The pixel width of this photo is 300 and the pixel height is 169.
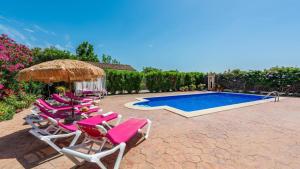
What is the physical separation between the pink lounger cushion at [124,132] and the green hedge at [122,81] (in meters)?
12.9

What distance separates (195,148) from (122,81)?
566 inches

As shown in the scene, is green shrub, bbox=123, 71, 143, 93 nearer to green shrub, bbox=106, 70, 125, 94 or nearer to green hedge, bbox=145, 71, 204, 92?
green shrub, bbox=106, 70, 125, 94

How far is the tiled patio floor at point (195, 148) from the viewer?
3162 mm

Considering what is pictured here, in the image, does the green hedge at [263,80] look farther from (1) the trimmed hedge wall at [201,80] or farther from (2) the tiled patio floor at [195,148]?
(2) the tiled patio floor at [195,148]

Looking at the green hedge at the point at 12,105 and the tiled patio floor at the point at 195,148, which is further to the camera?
the green hedge at the point at 12,105

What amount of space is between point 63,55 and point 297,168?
17545mm

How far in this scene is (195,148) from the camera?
384 cm

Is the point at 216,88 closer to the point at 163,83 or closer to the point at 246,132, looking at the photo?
the point at 163,83

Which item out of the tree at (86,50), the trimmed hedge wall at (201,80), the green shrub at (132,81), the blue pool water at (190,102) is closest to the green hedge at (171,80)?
the trimmed hedge wall at (201,80)

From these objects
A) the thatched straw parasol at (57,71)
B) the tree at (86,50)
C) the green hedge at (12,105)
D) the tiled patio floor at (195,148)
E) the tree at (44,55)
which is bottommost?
the tiled patio floor at (195,148)

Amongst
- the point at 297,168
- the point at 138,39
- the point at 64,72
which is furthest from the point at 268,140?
the point at 138,39

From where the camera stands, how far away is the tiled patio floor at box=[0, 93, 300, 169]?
3162 millimetres

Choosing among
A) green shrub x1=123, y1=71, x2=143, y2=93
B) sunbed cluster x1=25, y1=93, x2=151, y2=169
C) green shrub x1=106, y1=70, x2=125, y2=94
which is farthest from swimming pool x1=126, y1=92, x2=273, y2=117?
green shrub x1=106, y1=70, x2=125, y2=94

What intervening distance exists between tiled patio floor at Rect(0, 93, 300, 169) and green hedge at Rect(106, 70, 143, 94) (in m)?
11.3
